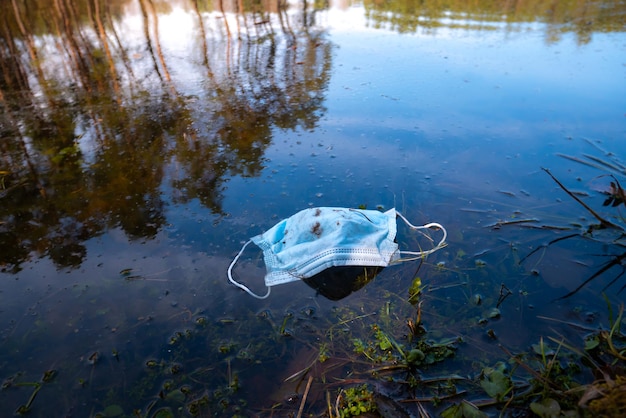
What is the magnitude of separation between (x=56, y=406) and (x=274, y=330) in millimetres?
1084

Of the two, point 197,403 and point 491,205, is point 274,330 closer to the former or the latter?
point 197,403

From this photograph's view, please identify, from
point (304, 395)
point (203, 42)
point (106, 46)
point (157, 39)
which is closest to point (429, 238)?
point (304, 395)

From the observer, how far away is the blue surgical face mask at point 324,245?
2543mm

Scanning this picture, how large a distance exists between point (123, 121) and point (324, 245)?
307 centimetres

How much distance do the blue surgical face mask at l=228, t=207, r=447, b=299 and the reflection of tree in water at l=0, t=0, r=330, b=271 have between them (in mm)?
718

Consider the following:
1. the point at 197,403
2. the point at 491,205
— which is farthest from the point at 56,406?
the point at 491,205

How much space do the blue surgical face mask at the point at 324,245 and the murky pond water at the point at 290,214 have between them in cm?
9

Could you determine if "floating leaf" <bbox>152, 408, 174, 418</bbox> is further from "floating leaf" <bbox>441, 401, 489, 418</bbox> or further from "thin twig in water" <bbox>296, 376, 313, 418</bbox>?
"floating leaf" <bbox>441, 401, 489, 418</bbox>

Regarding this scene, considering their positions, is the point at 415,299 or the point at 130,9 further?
the point at 130,9

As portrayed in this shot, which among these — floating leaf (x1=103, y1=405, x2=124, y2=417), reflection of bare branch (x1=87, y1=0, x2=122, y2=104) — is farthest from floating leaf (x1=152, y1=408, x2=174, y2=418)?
reflection of bare branch (x1=87, y1=0, x2=122, y2=104)

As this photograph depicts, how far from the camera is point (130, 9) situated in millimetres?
9273

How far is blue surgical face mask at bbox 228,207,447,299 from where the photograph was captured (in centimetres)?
254

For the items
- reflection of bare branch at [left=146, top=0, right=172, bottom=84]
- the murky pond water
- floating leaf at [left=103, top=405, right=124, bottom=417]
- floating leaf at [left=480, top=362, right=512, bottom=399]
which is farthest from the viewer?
reflection of bare branch at [left=146, top=0, right=172, bottom=84]

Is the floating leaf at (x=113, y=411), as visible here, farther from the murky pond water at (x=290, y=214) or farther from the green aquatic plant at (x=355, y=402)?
the green aquatic plant at (x=355, y=402)
